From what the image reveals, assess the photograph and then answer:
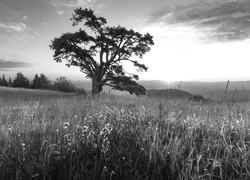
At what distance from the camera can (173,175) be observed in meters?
2.15

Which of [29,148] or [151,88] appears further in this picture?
[151,88]

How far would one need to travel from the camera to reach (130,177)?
6.70 ft

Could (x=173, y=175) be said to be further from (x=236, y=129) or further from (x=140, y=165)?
(x=236, y=129)

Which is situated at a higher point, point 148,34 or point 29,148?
point 148,34

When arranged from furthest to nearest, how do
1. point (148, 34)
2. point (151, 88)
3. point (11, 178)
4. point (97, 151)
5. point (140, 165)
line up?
1. point (148, 34)
2. point (151, 88)
3. point (97, 151)
4. point (140, 165)
5. point (11, 178)

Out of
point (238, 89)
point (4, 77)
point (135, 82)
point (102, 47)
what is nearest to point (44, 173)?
point (238, 89)

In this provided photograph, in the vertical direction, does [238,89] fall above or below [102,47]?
below

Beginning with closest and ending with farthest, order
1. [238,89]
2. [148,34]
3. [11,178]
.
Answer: [11,178] < [238,89] < [148,34]

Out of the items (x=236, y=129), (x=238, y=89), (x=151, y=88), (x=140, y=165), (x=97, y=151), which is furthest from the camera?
(x=151, y=88)

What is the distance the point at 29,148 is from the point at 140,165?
143cm

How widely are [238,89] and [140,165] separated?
6577 mm

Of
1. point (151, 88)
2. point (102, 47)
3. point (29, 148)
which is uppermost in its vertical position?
point (102, 47)

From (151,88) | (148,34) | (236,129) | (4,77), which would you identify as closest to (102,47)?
(148,34)

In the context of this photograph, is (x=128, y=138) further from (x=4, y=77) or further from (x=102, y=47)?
(x=4, y=77)
